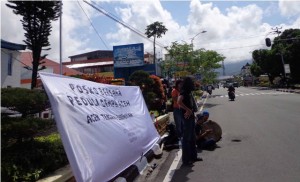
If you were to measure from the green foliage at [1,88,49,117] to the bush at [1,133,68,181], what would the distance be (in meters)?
0.53

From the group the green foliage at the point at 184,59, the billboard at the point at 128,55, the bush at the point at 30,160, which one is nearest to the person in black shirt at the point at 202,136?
the bush at the point at 30,160

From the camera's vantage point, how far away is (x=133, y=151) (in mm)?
6543

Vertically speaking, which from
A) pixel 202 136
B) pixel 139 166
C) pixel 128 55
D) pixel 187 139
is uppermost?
pixel 128 55

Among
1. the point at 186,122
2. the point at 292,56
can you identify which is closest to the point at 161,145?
the point at 186,122

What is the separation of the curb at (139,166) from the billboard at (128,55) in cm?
2603

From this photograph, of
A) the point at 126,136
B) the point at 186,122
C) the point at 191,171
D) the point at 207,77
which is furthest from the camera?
the point at 207,77

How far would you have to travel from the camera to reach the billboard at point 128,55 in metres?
34.8

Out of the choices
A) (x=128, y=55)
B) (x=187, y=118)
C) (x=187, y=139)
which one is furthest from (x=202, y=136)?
(x=128, y=55)

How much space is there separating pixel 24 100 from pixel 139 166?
2767 mm

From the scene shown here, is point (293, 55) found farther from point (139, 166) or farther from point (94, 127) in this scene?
point (94, 127)

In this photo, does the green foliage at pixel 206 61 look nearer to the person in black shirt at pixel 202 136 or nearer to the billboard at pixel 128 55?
the billboard at pixel 128 55

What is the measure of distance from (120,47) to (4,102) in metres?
31.1

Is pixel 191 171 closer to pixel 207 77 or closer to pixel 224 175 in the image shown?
pixel 224 175

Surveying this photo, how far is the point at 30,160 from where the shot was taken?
5133 millimetres
